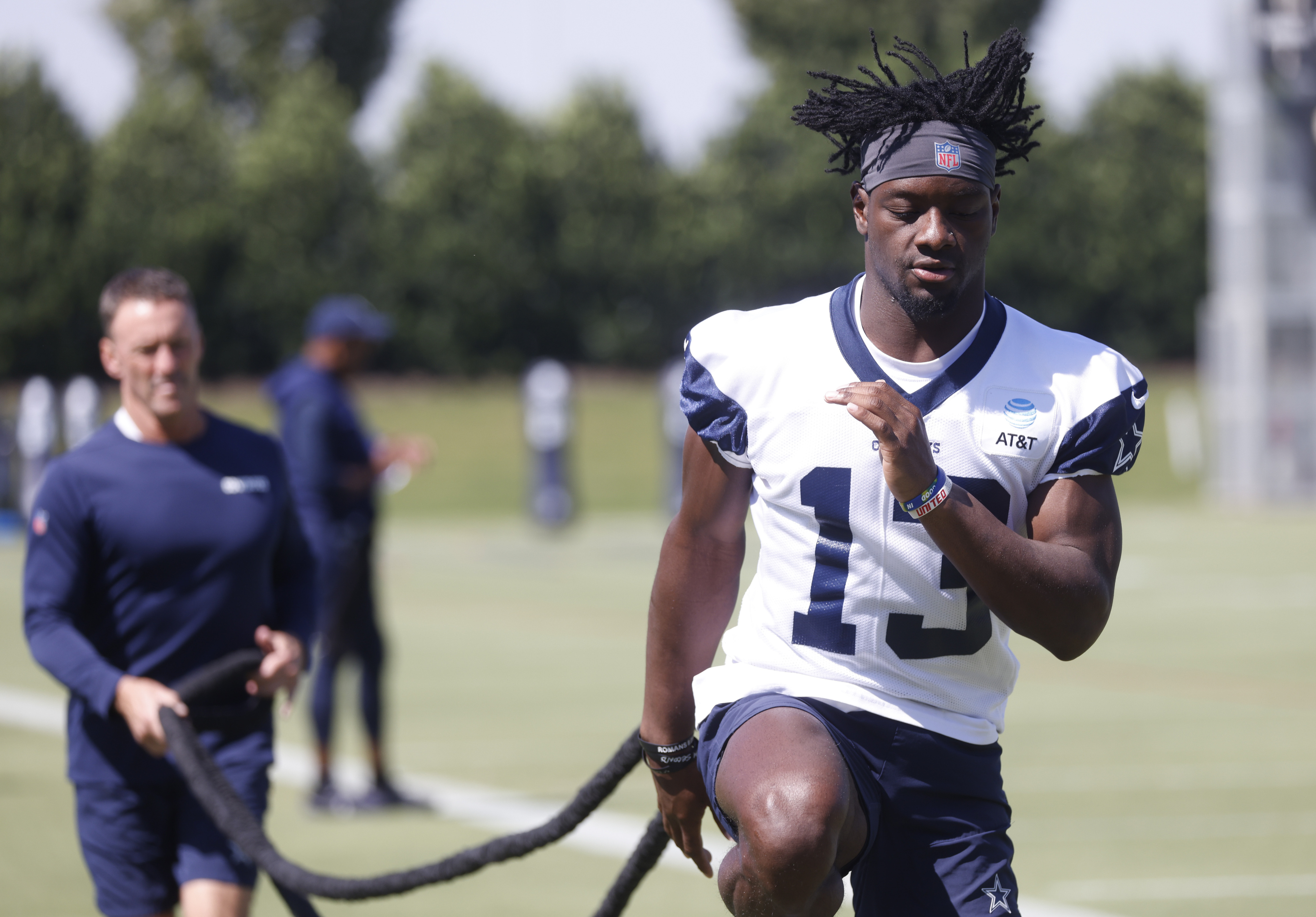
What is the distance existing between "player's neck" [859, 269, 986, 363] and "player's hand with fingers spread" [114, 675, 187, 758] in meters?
2.01

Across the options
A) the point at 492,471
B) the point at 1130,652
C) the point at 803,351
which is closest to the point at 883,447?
the point at 803,351

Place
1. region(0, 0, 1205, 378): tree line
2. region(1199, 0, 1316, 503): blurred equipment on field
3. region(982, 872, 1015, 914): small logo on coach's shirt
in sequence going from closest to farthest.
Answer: region(982, 872, 1015, 914): small logo on coach's shirt, region(1199, 0, 1316, 503): blurred equipment on field, region(0, 0, 1205, 378): tree line

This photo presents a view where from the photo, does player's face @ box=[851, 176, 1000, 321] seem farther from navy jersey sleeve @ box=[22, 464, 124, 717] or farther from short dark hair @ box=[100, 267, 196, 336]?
navy jersey sleeve @ box=[22, 464, 124, 717]

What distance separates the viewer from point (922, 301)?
327 centimetres

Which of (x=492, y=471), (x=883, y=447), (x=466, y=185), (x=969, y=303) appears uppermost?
(x=466, y=185)

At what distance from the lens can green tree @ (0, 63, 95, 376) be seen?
42656 mm

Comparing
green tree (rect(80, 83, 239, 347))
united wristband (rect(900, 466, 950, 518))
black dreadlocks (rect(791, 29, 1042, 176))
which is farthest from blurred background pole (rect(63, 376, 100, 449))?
united wristband (rect(900, 466, 950, 518))

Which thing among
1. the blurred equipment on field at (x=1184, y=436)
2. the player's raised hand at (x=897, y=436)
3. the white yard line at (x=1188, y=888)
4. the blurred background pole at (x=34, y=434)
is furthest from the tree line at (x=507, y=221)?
the player's raised hand at (x=897, y=436)

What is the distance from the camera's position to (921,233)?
3.24m

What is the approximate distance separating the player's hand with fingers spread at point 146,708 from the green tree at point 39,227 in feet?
132

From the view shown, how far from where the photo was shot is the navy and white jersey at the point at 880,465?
325 cm

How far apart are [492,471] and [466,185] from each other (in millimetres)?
15340

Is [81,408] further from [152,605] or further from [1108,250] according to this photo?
[1108,250]

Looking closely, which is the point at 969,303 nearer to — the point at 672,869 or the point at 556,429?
the point at 672,869
